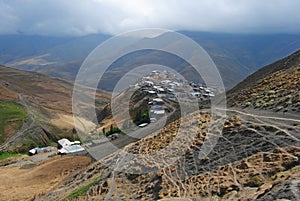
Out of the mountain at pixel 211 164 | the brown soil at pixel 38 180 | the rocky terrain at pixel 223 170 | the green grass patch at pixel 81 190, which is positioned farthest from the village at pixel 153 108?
the rocky terrain at pixel 223 170

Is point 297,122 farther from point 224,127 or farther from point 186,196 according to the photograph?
point 186,196

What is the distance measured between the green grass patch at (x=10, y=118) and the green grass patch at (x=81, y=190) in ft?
145

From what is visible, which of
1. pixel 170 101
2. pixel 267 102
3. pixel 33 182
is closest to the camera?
pixel 267 102

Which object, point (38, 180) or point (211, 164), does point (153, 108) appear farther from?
point (211, 164)

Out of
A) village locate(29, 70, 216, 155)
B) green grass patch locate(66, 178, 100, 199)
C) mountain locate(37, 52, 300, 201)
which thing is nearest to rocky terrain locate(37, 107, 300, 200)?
mountain locate(37, 52, 300, 201)

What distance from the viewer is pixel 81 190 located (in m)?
21.1

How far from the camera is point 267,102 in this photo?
21.9m

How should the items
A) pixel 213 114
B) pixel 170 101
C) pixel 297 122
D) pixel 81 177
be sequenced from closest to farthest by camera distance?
pixel 297 122 → pixel 213 114 → pixel 81 177 → pixel 170 101

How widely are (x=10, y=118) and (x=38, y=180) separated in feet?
143

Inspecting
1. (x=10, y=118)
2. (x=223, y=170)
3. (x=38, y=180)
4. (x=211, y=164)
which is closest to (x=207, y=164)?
(x=211, y=164)

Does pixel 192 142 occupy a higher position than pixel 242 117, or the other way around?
pixel 242 117

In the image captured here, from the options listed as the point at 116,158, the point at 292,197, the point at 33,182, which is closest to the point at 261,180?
the point at 292,197

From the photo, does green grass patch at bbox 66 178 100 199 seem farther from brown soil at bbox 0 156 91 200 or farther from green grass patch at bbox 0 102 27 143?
green grass patch at bbox 0 102 27 143

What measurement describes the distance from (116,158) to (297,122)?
14.0 meters
